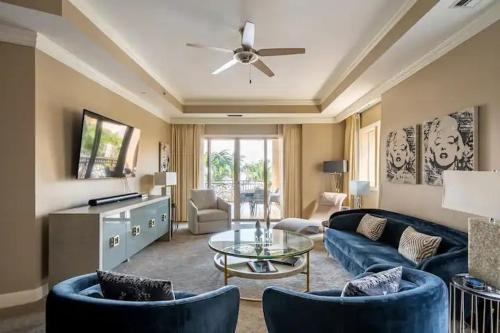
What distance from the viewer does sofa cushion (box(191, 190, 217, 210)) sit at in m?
6.00

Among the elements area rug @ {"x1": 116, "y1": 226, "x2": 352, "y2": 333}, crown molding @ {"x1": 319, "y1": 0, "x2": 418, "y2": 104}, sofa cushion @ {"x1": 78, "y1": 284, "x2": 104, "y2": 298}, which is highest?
crown molding @ {"x1": 319, "y1": 0, "x2": 418, "y2": 104}

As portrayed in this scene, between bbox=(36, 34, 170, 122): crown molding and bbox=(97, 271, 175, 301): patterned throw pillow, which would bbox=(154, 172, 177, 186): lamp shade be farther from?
bbox=(97, 271, 175, 301): patterned throw pillow

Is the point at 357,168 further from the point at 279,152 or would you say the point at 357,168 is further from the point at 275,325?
the point at 275,325

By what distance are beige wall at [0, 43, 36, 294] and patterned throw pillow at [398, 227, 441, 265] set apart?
3611 mm

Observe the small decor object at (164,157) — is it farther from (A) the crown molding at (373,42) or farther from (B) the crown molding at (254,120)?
(A) the crown molding at (373,42)

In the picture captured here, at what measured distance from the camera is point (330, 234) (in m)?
3.92

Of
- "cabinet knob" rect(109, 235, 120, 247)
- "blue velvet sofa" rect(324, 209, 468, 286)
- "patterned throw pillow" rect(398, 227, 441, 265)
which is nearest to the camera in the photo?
"blue velvet sofa" rect(324, 209, 468, 286)

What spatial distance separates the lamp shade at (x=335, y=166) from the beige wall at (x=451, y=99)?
1965 millimetres

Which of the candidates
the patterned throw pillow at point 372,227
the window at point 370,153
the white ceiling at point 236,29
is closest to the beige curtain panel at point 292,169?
the window at point 370,153

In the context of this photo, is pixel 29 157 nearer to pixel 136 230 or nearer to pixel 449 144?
pixel 136 230

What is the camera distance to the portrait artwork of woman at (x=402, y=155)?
3467mm

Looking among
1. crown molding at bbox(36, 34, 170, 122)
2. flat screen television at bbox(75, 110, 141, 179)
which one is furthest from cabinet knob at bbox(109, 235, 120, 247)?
crown molding at bbox(36, 34, 170, 122)

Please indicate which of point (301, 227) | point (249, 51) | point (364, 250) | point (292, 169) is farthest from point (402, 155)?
point (292, 169)

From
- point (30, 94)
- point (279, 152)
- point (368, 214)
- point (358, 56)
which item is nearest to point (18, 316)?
point (30, 94)
